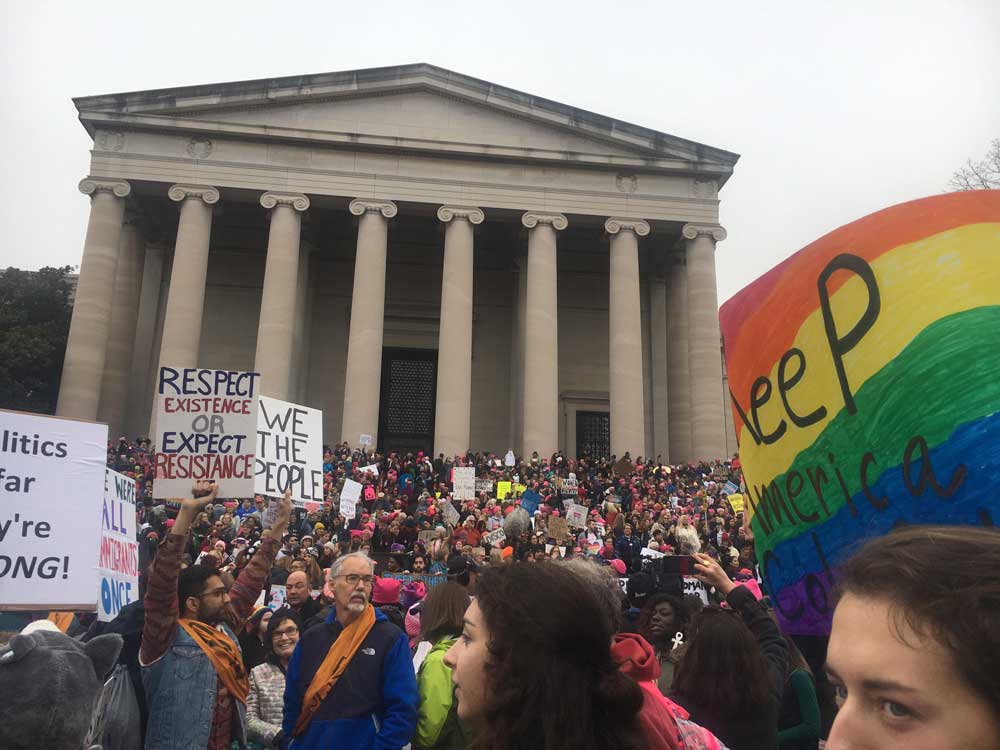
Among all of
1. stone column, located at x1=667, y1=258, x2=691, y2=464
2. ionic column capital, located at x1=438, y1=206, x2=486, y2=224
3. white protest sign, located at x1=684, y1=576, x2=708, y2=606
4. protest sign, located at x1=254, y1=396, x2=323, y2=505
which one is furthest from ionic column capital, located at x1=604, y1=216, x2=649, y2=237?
protest sign, located at x1=254, y1=396, x2=323, y2=505

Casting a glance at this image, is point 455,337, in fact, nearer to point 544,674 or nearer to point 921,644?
point 544,674

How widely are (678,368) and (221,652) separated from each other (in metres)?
32.3

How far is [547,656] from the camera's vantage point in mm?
2379

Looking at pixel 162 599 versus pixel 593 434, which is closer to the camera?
pixel 162 599

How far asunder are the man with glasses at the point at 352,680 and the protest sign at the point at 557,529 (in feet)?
45.0

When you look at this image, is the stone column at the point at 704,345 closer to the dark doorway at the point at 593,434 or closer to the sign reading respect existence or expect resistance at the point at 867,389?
the dark doorway at the point at 593,434

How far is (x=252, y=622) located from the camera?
6535 mm

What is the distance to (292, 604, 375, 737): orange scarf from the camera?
178 inches

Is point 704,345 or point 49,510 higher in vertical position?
point 704,345

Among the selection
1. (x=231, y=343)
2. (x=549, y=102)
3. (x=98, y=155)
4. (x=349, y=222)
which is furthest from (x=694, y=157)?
Result: (x=98, y=155)

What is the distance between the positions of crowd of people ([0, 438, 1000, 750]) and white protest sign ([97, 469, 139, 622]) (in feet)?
1.40

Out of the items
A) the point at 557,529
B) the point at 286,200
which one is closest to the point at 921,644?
the point at 557,529

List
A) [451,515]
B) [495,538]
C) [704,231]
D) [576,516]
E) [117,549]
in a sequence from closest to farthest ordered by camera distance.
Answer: [117,549] < [495,538] < [576,516] < [451,515] < [704,231]

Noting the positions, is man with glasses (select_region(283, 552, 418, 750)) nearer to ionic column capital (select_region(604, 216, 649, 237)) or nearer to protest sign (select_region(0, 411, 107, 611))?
protest sign (select_region(0, 411, 107, 611))
